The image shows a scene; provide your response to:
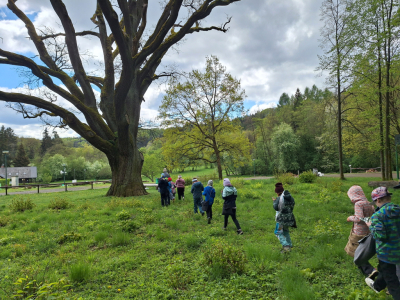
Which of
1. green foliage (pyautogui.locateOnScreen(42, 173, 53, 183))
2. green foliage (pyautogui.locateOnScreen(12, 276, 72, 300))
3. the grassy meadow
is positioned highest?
green foliage (pyautogui.locateOnScreen(12, 276, 72, 300))

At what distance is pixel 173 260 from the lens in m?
4.93

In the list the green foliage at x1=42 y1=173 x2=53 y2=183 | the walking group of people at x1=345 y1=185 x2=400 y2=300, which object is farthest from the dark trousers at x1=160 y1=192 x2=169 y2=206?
the green foliage at x1=42 y1=173 x2=53 y2=183

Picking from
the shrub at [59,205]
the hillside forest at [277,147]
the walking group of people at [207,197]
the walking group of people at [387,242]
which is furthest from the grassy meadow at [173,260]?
the hillside forest at [277,147]

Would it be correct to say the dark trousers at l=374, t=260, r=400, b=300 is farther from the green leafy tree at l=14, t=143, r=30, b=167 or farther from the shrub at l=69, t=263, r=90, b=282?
the green leafy tree at l=14, t=143, r=30, b=167

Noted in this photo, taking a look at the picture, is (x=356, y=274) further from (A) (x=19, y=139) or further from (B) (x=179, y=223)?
(A) (x=19, y=139)

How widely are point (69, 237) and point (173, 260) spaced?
11.2ft

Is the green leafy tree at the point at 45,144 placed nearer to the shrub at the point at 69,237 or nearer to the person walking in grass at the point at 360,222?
the shrub at the point at 69,237

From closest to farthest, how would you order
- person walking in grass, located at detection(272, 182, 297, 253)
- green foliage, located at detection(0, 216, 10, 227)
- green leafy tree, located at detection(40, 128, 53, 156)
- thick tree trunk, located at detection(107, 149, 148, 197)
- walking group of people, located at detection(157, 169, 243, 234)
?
person walking in grass, located at detection(272, 182, 297, 253) < walking group of people, located at detection(157, 169, 243, 234) < green foliage, located at detection(0, 216, 10, 227) < thick tree trunk, located at detection(107, 149, 148, 197) < green leafy tree, located at detection(40, 128, 53, 156)

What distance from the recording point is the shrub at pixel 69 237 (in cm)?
628

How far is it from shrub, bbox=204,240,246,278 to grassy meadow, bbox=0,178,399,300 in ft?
0.06

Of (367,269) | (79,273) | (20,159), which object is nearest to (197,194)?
(79,273)

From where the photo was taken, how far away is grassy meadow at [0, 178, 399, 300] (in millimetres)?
3611

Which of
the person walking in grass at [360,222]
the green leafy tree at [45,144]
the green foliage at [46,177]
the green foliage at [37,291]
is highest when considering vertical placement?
the green leafy tree at [45,144]

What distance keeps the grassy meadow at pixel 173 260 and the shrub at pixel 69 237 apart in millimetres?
25
